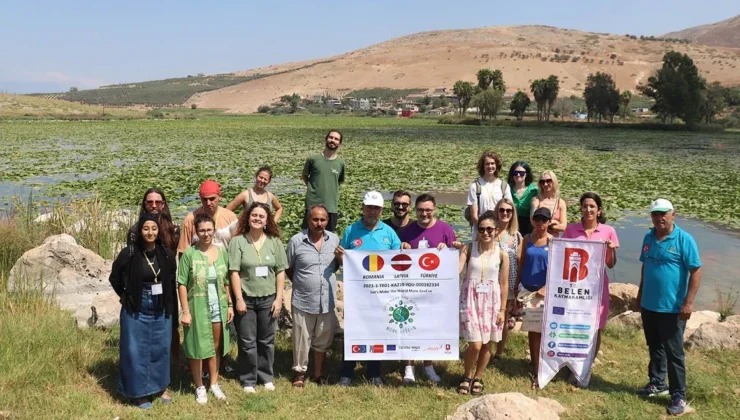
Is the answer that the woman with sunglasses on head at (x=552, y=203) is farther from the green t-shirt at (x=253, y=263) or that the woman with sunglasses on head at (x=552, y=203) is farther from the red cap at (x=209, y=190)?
the red cap at (x=209, y=190)

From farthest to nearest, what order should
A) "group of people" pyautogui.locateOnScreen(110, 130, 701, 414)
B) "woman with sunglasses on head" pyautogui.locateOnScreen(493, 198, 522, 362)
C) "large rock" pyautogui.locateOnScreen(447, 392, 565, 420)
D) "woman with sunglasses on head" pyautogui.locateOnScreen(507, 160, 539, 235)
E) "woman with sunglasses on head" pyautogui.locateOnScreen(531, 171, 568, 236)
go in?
1. "woman with sunglasses on head" pyautogui.locateOnScreen(507, 160, 539, 235)
2. "woman with sunglasses on head" pyautogui.locateOnScreen(531, 171, 568, 236)
3. "woman with sunglasses on head" pyautogui.locateOnScreen(493, 198, 522, 362)
4. "group of people" pyautogui.locateOnScreen(110, 130, 701, 414)
5. "large rock" pyautogui.locateOnScreen(447, 392, 565, 420)

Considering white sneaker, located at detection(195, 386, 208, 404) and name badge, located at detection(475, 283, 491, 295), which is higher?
name badge, located at detection(475, 283, 491, 295)

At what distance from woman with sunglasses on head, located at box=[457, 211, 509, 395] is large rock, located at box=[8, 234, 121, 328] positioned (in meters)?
4.13

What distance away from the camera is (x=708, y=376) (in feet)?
18.7

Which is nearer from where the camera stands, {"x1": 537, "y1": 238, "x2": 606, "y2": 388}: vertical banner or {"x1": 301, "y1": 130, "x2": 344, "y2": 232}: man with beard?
{"x1": 537, "y1": 238, "x2": 606, "y2": 388}: vertical banner

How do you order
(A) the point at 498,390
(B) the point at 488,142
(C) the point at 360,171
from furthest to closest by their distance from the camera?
(B) the point at 488,142, (C) the point at 360,171, (A) the point at 498,390

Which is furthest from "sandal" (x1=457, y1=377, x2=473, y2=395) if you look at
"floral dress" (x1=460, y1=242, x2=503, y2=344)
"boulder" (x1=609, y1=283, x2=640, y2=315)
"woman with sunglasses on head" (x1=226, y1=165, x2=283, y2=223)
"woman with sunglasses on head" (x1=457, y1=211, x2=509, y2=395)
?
"boulder" (x1=609, y1=283, x2=640, y2=315)

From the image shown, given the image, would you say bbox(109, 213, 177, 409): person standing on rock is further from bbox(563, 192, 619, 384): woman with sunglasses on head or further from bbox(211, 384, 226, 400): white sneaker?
bbox(563, 192, 619, 384): woman with sunglasses on head

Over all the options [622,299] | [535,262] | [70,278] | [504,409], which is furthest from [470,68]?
[504,409]

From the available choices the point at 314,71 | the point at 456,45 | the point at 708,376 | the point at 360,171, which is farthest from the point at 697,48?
the point at 708,376

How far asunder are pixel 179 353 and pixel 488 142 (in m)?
37.7

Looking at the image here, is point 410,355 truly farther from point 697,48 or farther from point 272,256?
point 697,48

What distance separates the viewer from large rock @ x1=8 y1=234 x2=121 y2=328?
268 inches

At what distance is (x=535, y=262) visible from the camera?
5.66 metres
